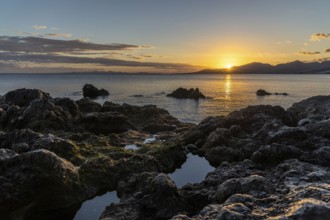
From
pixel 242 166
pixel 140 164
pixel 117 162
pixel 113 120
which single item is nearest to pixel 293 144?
pixel 242 166

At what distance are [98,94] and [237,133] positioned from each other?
92585mm

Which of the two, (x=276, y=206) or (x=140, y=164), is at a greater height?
(x=276, y=206)

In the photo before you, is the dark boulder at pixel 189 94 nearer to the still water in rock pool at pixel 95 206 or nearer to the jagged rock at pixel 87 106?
the jagged rock at pixel 87 106

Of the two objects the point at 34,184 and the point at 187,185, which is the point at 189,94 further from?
the point at 34,184

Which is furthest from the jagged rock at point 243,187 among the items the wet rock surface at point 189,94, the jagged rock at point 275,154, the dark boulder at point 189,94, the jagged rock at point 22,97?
the dark boulder at point 189,94

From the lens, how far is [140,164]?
2016 cm

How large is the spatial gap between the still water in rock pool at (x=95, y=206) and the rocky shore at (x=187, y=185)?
356mm

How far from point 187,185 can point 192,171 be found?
17.2ft

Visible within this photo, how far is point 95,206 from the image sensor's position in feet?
52.9

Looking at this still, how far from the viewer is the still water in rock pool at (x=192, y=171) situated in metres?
19.8

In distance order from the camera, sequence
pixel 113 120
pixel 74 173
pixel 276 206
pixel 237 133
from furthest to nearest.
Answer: pixel 113 120 < pixel 237 133 < pixel 74 173 < pixel 276 206

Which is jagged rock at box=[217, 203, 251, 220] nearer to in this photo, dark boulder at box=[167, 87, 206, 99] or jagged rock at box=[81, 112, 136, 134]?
jagged rock at box=[81, 112, 136, 134]

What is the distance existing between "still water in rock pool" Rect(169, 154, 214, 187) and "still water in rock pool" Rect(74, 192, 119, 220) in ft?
12.8

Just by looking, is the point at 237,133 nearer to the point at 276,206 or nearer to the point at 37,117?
the point at 276,206
